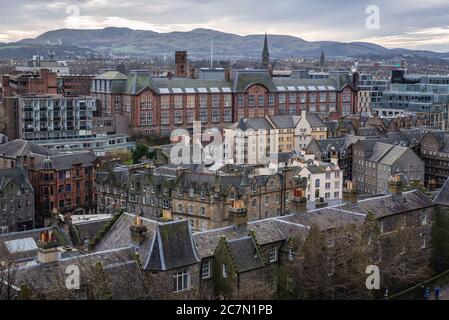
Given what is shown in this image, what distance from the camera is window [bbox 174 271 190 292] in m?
32.6

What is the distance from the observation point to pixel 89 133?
3824 inches

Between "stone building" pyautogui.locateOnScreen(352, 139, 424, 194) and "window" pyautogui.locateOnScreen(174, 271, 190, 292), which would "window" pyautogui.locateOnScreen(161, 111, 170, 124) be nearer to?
"stone building" pyautogui.locateOnScreen(352, 139, 424, 194)

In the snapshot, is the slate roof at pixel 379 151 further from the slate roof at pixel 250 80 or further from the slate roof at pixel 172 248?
the slate roof at pixel 172 248

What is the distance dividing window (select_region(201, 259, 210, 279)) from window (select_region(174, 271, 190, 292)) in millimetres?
1280

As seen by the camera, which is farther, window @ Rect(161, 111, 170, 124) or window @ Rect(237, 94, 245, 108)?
window @ Rect(237, 94, 245, 108)

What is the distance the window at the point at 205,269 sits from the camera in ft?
112

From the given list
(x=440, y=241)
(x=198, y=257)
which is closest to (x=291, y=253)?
(x=198, y=257)

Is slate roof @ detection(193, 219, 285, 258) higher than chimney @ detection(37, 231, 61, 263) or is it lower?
lower

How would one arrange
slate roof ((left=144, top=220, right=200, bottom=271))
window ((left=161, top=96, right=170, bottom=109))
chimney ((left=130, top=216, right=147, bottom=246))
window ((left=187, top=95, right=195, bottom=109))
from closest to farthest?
slate roof ((left=144, top=220, right=200, bottom=271)), chimney ((left=130, top=216, right=147, bottom=246)), window ((left=161, top=96, right=170, bottom=109)), window ((left=187, top=95, right=195, bottom=109))

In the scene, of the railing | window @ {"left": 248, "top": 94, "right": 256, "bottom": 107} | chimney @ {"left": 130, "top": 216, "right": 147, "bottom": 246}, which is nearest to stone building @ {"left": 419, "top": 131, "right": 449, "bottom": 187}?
window @ {"left": 248, "top": 94, "right": 256, "bottom": 107}

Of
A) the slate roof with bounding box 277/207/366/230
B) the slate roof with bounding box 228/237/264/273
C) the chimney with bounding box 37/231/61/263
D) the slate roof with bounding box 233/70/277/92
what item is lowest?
the slate roof with bounding box 228/237/264/273

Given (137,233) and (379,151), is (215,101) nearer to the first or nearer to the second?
(379,151)

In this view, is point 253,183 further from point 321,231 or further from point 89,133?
point 89,133

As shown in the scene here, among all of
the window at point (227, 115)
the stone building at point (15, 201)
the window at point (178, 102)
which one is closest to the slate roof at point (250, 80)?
the window at point (227, 115)
